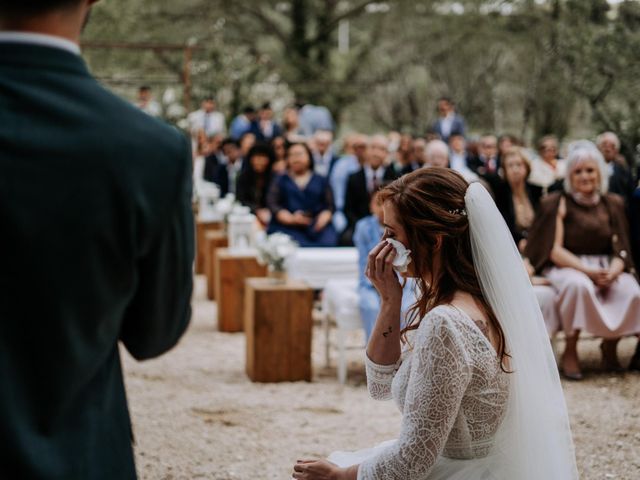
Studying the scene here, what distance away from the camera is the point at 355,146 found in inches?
452

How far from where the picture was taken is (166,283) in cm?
152

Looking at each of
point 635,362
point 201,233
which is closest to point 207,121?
point 201,233

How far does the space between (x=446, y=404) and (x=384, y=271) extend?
0.47 metres

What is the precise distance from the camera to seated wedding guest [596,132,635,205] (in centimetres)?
944

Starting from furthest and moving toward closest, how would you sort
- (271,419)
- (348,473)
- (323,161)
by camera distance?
1. (323,161)
2. (271,419)
3. (348,473)

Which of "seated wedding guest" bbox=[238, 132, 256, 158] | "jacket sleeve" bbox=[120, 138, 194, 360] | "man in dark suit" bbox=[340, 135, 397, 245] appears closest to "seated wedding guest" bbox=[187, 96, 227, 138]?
"seated wedding guest" bbox=[238, 132, 256, 158]

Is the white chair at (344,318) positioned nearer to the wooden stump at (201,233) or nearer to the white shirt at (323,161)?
the wooden stump at (201,233)

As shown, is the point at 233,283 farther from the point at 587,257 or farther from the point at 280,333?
the point at 587,257

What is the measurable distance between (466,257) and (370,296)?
14.0ft

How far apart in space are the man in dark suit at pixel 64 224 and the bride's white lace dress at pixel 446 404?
1.08m

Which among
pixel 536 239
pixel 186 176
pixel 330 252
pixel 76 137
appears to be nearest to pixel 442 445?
pixel 186 176

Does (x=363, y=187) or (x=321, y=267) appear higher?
(x=363, y=187)

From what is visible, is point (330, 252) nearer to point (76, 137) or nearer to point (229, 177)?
point (229, 177)

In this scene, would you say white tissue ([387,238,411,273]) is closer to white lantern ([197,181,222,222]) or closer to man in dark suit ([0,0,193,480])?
man in dark suit ([0,0,193,480])
